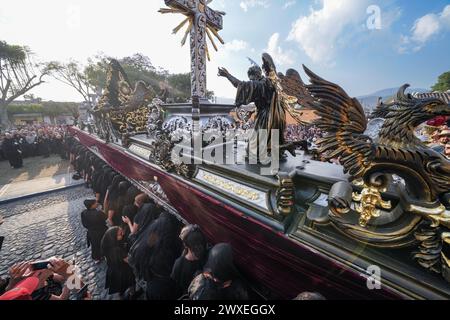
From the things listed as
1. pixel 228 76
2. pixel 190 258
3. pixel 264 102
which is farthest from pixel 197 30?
pixel 190 258

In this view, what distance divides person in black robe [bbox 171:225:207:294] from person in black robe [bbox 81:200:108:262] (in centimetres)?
202

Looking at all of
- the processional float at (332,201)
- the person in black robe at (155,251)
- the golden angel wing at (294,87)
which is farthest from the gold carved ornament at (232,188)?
the golden angel wing at (294,87)

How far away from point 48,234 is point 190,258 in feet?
14.1

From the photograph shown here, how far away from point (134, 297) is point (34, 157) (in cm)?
1670

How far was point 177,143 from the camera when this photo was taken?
368 centimetres

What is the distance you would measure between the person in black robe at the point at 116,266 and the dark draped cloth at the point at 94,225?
2.38 ft

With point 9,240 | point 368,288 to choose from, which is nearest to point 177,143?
point 368,288

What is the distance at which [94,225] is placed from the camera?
3.41 metres

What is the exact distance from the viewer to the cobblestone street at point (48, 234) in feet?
11.2

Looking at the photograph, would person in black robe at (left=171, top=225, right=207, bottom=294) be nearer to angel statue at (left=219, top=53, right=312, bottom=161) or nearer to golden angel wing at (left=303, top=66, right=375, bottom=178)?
angel statue at (left=219, top=53, right=312, bottom=161)

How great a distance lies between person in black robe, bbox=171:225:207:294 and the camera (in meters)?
2.12

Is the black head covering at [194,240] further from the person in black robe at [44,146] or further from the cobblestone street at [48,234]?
the person in black robe at [44,146]

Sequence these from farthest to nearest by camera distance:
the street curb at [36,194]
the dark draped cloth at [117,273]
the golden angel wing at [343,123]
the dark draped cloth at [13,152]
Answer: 1. the dark draped cloth at [13,152]
2. the street curb at [36,194]
3. the dark draped cloth at [117,273]
4. the golden angel wing at [343,123]

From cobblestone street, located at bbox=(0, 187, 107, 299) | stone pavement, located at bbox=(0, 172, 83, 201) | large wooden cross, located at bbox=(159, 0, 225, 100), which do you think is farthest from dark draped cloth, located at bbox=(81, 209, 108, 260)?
stone pavement, located at bbox=(0, 172, 83, 201)
